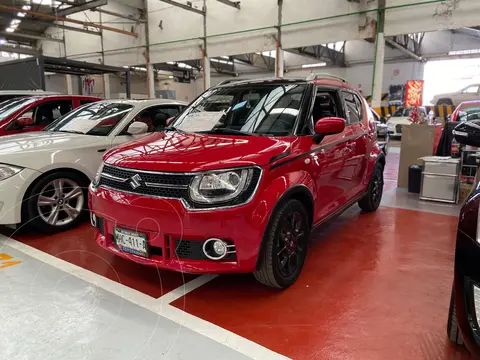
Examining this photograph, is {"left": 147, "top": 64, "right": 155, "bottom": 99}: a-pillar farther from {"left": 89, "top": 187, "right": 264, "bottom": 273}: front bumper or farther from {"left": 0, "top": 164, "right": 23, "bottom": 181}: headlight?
{"left": 89, "top": 187, "right": 264, "bottom": 273}: front bumper

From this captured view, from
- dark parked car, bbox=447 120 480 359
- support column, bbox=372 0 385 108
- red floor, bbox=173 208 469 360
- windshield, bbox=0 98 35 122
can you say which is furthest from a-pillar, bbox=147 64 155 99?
dark parked car, bbox=447 120 480 359

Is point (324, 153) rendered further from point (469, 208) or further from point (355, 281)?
point (469, 208)

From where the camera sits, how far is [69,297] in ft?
8.53

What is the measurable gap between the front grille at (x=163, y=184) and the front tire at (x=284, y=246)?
28 centimetres

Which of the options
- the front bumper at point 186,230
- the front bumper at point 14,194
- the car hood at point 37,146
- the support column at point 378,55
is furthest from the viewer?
the support column at point 378,55

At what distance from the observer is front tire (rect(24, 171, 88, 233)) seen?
11.8 ft

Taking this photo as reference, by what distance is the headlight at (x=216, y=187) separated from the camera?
2261 mm

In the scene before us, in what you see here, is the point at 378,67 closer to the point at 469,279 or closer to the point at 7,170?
the point at 7,170

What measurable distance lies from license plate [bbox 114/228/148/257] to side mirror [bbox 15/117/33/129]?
12.1 ft

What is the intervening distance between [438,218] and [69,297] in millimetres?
4152

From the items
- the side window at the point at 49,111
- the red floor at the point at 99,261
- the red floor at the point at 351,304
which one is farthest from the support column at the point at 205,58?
the red floor at the point at 351,304

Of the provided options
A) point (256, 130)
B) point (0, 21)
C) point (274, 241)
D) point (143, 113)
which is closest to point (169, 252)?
point (274, 241)

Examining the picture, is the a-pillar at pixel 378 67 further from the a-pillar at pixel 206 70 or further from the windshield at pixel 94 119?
the windshield at pixel 94 119

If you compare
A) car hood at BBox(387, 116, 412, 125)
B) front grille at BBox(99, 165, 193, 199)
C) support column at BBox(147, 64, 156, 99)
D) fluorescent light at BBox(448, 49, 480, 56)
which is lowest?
front grille at BBox(99, 165, 193, 199)
